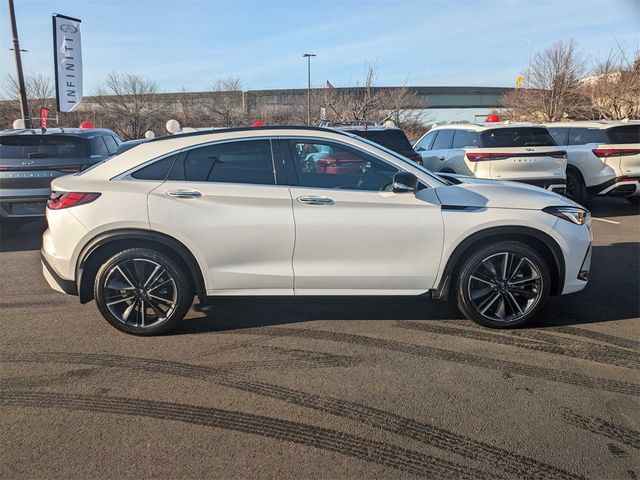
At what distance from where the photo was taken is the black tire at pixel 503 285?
4.02m

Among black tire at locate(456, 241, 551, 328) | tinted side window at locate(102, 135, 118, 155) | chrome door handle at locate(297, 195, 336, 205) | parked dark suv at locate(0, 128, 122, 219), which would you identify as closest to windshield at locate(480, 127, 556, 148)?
black tire at locate(456, 241, 551, 328)

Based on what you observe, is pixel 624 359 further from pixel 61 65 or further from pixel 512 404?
pixel 61 65

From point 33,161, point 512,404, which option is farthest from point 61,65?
point 512,404

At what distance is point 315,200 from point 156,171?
4.30 ft

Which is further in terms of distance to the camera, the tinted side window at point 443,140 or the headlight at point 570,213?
the tinted side window at point 443,140

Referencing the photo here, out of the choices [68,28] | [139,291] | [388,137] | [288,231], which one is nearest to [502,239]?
[288,231]

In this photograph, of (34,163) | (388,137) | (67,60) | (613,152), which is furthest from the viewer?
(67,60)

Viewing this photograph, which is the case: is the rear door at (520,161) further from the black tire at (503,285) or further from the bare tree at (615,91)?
the bare tree at (615,91)

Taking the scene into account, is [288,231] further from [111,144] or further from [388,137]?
[388,137]

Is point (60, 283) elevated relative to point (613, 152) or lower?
lower

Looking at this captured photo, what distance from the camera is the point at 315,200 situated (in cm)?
389

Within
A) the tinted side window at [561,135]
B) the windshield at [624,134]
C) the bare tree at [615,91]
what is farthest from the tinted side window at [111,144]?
the bare tree at [615,91]

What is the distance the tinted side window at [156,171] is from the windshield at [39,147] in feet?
12.4

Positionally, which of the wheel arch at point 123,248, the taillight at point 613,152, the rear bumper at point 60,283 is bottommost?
the rear bumper at point 60,283
